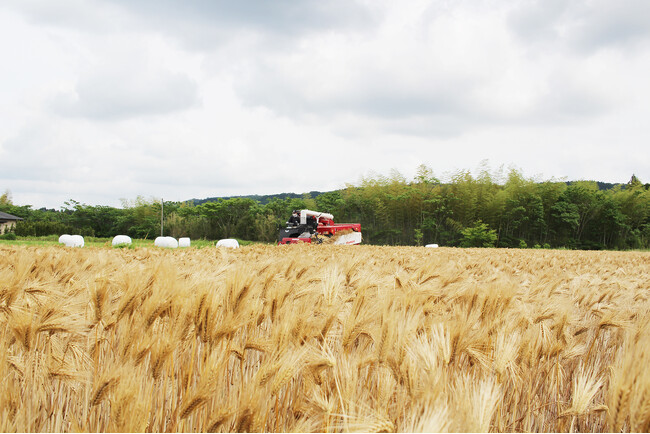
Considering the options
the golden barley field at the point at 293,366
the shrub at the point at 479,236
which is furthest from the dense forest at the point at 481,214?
the golden barley field at the point at 293,366

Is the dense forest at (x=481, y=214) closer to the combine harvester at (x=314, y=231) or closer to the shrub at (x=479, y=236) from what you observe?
the shrub at (x=479, y=236)

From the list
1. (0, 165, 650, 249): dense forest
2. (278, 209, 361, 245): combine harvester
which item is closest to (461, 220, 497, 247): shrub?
(0, 165, 650, 249): dense forest

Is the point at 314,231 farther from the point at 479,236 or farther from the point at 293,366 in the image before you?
the point at 479,236

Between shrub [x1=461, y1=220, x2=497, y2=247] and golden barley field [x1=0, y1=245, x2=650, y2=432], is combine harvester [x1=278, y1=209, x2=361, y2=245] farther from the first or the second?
shrub [x1=461, y1=220, x2=497, y2=247]

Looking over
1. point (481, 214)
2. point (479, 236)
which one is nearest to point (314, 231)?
point (479, 236)

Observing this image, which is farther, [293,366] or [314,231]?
[314,231]

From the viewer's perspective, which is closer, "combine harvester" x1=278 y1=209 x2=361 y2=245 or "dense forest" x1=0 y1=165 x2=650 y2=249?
"combine harvester" x1=278 y1=209 x2=361 y2=245

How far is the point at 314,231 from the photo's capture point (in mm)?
17266

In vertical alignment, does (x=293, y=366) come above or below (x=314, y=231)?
above

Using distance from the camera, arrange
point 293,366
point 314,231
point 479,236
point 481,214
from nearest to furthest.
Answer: point 293,366 < point 314,231 < point 479,236 < point 481,214

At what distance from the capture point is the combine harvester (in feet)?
54.0

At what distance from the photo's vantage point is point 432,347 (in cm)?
117

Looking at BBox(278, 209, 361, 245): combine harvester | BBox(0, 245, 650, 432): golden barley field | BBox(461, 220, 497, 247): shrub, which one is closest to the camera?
BBox(0, 245, 650, 432): golden barley field

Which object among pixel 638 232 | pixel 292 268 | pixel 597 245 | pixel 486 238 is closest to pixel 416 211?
pixel 486 238
